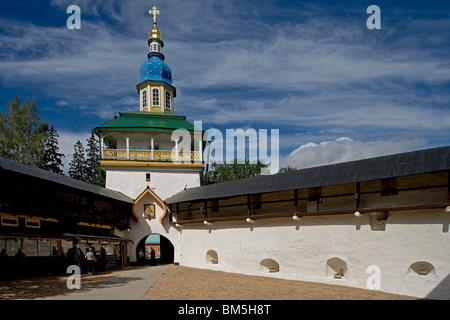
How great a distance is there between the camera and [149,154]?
853 inches

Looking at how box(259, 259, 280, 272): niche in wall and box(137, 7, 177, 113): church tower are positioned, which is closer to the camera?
box(259, 259, 280, 272): niche in wall

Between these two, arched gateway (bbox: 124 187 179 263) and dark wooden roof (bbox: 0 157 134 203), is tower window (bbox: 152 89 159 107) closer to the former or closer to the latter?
arched gateway (bbox: 124 187 179 263)

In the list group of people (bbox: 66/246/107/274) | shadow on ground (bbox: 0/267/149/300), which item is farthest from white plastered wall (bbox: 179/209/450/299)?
group of people (bbox: 66/246/107/274)

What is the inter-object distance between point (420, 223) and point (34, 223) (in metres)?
12.8

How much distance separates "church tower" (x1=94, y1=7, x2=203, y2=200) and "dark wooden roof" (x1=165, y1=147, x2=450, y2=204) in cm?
472

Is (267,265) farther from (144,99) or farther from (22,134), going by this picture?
(22,134)

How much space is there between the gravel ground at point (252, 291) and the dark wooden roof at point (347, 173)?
3.36 m

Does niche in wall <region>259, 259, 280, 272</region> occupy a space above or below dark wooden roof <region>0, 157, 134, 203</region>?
below

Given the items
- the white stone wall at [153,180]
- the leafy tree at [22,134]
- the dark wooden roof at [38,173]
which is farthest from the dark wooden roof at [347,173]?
the leafy tree at [22,134]

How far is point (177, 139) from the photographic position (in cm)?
2212

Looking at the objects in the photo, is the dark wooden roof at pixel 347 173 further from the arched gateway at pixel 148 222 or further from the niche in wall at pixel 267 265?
the arched gateway at pixel 148 222

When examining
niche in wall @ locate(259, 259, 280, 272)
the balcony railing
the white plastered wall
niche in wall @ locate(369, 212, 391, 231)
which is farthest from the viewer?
the balcony railing

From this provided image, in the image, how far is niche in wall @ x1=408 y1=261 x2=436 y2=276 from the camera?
10.1 metres

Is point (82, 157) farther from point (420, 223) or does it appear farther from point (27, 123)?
point (420, 223)
